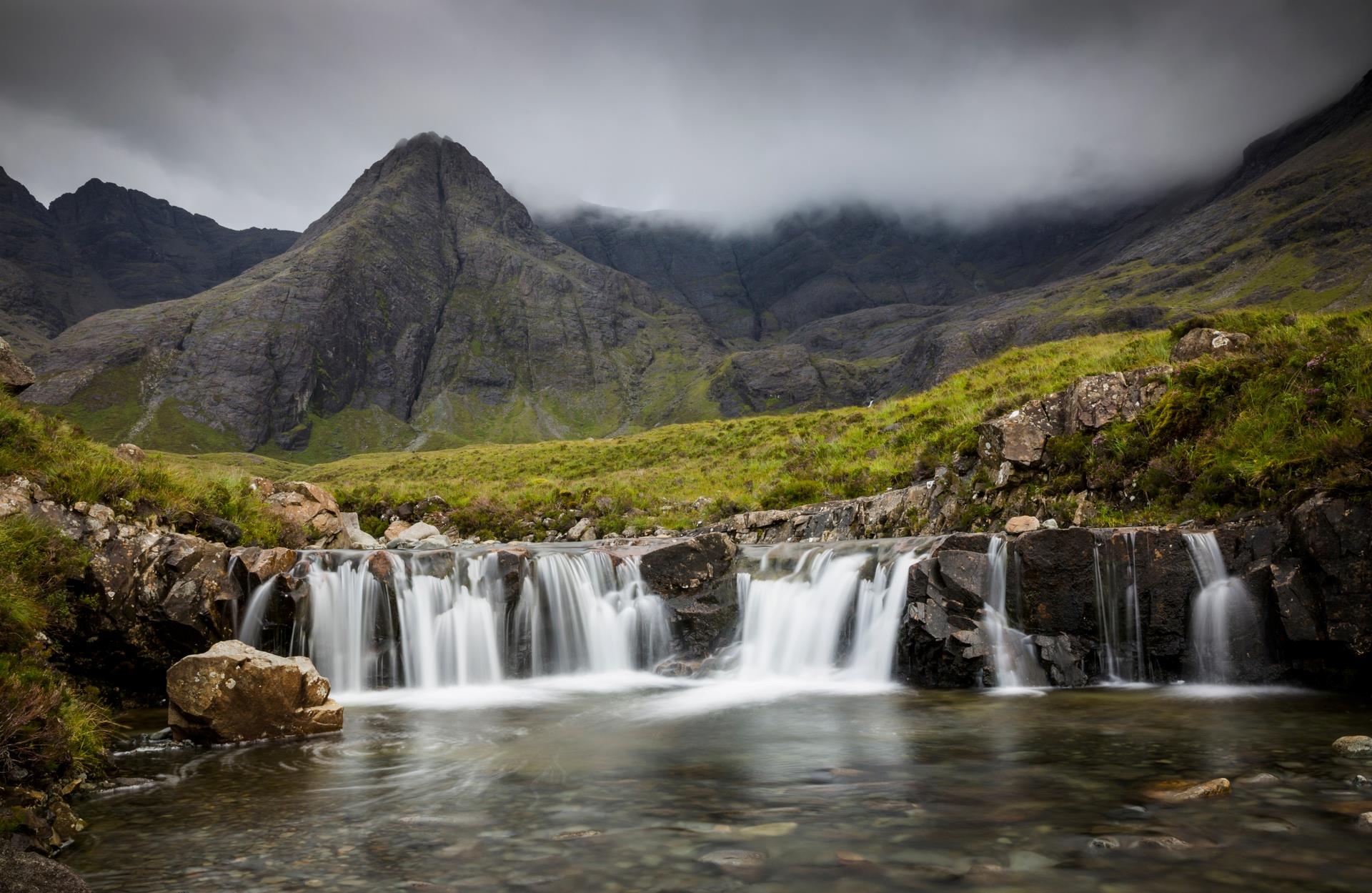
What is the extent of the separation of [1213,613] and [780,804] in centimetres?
928

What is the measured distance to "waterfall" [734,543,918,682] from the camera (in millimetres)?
14461

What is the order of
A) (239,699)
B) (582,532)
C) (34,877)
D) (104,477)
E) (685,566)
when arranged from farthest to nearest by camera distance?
(582,532) → (685,566) → (104,477) → (239,699) → (34,877)

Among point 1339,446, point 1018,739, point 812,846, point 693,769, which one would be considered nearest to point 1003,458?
point 1339,446

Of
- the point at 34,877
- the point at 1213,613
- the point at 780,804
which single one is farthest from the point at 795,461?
the point at 34,877

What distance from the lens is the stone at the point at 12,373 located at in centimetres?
1433

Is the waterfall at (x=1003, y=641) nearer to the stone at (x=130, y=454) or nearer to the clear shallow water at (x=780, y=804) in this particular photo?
A: the clear shallow water at (x=780, y=804)

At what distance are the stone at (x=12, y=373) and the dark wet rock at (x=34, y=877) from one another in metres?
13.7

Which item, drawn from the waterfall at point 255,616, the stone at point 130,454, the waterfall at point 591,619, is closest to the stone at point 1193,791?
the waterfall at point 591,619

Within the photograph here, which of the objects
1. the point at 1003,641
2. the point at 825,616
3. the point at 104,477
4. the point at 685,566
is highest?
the point at 104,477

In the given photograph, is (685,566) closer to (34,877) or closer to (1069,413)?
(1069,413)

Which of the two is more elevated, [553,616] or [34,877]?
[553,616]

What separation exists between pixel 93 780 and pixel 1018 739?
36.7ft

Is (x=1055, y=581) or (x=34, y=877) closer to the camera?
(x=34, y=877)

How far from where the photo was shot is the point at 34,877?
15.1ft
